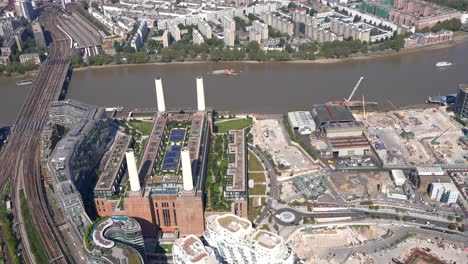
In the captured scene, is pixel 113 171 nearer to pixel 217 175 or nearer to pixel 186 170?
pixel 186 170

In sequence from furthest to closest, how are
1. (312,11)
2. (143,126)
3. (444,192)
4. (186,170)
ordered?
(312,11)
(143,126)
(444,192)
(186,170)

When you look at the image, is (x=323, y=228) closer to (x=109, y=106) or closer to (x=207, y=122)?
(x=207, y=122)

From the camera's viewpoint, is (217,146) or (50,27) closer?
(217,146)

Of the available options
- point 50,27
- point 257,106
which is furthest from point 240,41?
point 50,27

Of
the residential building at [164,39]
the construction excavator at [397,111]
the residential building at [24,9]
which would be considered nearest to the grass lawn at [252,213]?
the construction excavator at [397,111]

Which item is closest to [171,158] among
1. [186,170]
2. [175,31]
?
[186,170]

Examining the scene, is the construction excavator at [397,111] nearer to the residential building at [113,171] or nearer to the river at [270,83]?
the river at [270,83]
